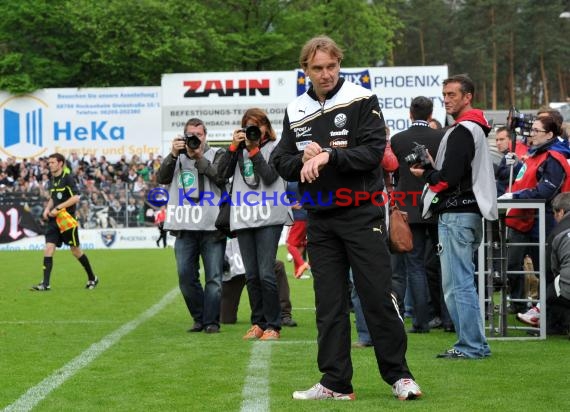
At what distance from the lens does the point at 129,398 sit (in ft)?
22.3

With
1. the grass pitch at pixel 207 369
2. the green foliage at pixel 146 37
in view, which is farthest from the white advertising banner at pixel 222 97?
the grass pitch at pixel 207 369

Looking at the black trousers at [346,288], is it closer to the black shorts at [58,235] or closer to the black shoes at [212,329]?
the black shoes at [212,329]

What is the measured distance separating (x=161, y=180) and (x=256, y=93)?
2949cm

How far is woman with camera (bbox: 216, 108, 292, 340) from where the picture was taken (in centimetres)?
988

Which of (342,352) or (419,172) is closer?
(342,352)

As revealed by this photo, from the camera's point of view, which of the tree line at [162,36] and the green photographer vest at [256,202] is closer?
the green photographer vest at [256,202]

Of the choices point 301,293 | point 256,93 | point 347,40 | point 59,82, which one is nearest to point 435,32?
point 347,40

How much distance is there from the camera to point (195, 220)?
10508 mm

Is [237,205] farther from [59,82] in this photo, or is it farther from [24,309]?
[59,82]

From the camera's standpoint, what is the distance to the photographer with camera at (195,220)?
1052 cm

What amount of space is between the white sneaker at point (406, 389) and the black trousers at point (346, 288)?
0.16 ft

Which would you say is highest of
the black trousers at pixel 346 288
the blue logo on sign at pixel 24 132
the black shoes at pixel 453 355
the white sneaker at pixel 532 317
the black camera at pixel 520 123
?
the blue logo on sign at pixel 24 132

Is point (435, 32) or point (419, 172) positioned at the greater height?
point (435, 32)

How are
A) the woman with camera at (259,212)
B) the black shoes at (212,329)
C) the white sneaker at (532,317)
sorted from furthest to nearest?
1. the black shoes at (212,329)
2. the white sneaker at (532,317)
3. the woman with camera at (259,212)
